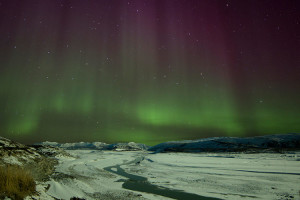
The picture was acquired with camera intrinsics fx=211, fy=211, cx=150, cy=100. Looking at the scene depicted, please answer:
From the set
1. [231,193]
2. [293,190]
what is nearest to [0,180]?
[231,193]

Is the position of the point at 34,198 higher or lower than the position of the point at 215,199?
higher

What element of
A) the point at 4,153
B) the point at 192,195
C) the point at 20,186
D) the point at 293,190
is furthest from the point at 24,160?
the point at 293,190

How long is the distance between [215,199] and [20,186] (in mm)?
7986

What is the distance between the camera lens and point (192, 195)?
33.4ft

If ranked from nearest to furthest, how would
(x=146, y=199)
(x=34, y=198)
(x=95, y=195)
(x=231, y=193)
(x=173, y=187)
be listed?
1. (x=34, y=198)
2. (x=146, y=199)
3. (x=95, y=195)
4. (x=231, y=193)
5. (x=173, y=187)

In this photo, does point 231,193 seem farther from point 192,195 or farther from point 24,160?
point 24,160

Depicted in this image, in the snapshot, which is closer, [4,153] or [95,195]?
[95,195]

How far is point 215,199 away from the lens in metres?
9.25

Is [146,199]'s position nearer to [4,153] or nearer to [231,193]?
[231,193]

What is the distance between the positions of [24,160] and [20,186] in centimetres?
1471

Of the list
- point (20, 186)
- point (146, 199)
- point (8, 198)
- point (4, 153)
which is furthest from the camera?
point (4, 153)

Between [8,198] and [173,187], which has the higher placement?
[8,198]

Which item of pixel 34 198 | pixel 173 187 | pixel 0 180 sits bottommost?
pixel 173 187

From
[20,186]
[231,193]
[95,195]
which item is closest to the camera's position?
[20,186]
